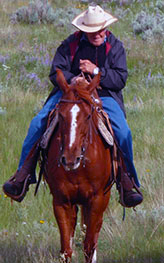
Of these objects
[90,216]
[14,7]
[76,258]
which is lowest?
[14,7]

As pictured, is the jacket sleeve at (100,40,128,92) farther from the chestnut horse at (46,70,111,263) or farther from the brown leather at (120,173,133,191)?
the brown leather at (120,173,133,191)

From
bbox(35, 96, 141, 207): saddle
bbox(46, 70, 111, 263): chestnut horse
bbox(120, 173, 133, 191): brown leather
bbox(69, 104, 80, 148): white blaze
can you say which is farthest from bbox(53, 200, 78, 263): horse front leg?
bbox(69, 104, 80, 148): white blaze

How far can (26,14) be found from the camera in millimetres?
18031

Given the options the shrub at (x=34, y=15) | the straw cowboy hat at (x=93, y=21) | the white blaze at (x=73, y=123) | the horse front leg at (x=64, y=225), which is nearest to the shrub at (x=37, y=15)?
the shrub at (x=34, y=15)

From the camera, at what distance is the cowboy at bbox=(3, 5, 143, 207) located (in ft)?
18.0

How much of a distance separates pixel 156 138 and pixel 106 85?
3302 millimetres

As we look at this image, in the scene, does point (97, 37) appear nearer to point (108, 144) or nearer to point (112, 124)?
point (112, 124)

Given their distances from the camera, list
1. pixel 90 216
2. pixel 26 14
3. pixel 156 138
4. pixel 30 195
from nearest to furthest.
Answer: pixel 90 216
pixel 30 195
pixel 156 138
pixel 26 14

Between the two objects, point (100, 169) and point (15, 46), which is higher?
point (100, 169)

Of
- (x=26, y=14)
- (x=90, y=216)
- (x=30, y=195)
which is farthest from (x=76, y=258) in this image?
(x=26, y=14)

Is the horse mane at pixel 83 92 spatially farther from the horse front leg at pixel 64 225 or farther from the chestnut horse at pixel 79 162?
the horse front leg at pixel 64 225

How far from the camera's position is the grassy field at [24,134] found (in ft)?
18.5

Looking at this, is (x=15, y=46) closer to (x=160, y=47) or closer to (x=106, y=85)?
(x=160, y=47)

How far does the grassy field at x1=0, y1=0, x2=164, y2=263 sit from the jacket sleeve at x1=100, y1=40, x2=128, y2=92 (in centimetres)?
137
